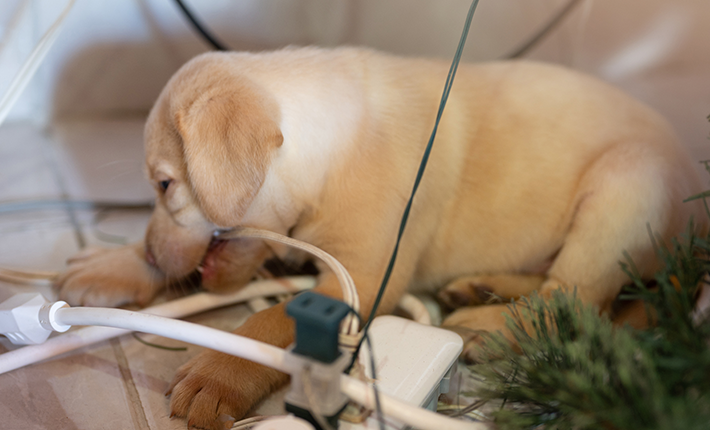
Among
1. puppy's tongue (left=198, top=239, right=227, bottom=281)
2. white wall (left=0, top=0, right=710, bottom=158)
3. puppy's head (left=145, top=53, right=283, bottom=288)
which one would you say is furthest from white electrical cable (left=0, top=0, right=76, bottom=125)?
puppy's tongue (left=198, top=239, right=227, bottom=281)

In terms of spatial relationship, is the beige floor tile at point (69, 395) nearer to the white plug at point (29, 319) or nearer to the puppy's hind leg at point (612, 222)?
the white plug at point (29, 319)

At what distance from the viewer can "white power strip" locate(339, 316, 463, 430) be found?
2.46ft

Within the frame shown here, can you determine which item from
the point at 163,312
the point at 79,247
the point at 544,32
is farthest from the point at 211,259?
the point at 544,32

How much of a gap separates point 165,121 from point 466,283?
0.82 m

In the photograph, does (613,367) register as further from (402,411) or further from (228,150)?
(228,150)

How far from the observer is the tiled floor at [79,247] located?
2.82ft

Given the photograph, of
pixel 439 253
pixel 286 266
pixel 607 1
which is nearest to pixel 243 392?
pixel 286 266

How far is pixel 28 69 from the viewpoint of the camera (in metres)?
1.63

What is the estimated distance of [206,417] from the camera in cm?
81

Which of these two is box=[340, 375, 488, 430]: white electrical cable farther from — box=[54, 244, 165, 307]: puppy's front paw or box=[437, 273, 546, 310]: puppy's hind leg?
box=[54, 244, 165, 307]: puppy's front paw

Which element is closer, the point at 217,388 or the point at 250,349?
the point at 250,349

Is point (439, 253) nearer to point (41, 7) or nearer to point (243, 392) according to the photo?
point (243, 392)

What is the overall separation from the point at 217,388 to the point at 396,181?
0.56m

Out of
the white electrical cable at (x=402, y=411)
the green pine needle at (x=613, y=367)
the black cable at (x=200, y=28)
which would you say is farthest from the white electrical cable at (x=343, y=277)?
the black cable at (x=200, y=28)
